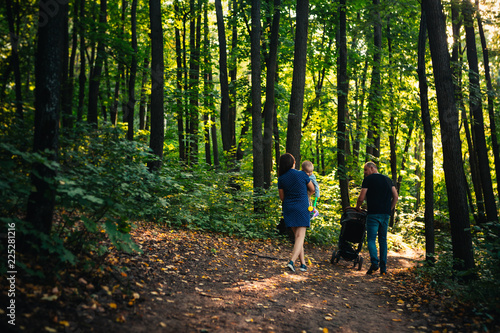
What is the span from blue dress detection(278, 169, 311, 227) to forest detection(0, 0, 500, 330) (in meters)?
2.27

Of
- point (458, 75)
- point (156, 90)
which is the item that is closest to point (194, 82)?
point (156, 90)

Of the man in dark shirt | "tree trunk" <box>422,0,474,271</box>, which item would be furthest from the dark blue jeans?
"tree trunk" <box>422,0,474,271</box>

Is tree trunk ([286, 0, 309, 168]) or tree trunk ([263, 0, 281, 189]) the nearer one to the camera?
tree trunk ([286, 0, 309, 168])

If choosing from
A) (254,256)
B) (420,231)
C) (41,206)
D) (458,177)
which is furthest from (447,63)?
(420,231)

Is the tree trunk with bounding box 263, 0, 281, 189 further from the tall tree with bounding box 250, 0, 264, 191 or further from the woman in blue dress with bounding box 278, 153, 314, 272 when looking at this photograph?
the woman in blue dress with bounding box 278, 153, 314, 272

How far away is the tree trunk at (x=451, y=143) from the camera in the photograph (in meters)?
6.47

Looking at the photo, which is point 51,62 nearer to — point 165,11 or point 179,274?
point 179,274

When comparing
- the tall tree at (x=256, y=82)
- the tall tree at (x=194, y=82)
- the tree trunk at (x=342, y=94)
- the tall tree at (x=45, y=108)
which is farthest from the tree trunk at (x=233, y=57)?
the tall tree at (x=45, y=108)

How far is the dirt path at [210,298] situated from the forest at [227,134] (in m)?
0.47

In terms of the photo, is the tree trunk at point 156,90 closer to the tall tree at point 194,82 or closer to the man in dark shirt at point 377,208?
the tall tree at point 194,82

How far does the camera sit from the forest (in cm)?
414

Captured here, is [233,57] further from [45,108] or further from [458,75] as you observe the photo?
[45,108]

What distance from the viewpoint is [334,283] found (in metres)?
7.25

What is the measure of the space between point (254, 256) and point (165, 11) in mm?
15401
